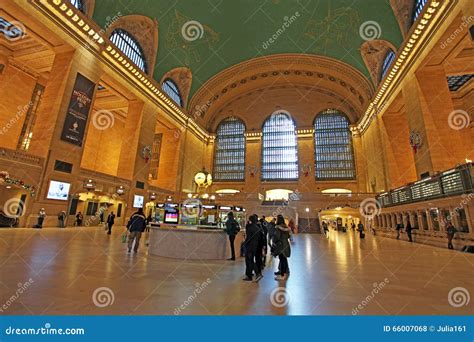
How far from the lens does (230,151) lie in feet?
102

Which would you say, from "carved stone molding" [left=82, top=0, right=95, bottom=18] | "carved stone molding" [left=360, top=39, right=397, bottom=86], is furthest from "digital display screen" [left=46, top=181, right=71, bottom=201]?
"carved stone molding" [left=360, top=39, right=397, bottom=86]

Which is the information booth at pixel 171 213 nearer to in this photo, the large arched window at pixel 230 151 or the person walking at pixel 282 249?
the person walking at pixel 282 249

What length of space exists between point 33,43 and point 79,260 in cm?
1704

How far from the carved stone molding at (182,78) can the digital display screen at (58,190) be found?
12.9 m

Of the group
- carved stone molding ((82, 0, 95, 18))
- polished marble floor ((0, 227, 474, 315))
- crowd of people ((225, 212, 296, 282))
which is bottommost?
polished marble floor ((0, 227, 474, 315))

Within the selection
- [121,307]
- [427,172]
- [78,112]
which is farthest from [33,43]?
[427,172]

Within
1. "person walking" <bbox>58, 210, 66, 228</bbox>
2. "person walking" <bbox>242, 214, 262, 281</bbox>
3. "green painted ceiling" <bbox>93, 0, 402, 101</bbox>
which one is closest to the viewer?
"person walking" <bbox>242, 214, 262, 281</bbox>

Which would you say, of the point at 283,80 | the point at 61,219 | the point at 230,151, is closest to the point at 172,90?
the point at 230,151

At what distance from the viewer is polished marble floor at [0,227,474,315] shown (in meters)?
2.38

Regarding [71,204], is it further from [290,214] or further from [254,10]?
[254,10]

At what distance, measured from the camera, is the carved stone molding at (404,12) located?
555 inches

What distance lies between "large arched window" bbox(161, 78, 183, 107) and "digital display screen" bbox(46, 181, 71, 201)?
13.1 meters

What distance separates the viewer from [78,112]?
1368cm

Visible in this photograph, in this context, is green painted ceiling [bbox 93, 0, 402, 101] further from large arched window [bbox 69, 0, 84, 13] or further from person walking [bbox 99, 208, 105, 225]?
person walking [bbox 99, 208, 105, 225]
